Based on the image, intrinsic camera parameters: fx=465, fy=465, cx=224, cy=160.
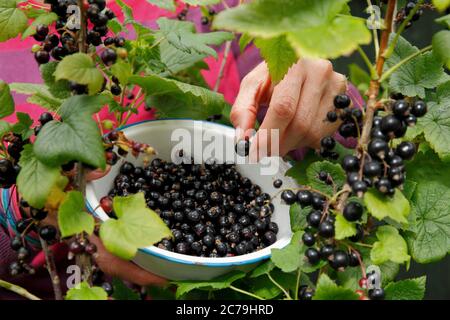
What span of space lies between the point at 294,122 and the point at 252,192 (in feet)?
0.49

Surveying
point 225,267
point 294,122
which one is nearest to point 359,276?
point 225,267

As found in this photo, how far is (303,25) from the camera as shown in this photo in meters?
Result: 0.39

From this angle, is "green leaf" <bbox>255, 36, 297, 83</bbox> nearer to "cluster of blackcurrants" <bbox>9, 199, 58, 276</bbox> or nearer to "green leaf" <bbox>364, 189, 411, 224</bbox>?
"green leaf" <bbox>364, 189, 411, 224</bbox>

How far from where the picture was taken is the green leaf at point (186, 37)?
26.7 inches

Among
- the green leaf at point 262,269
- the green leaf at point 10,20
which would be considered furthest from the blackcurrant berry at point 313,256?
the green leaf at point 10,20

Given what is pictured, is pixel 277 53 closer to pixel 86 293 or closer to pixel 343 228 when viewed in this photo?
pixel 343 228

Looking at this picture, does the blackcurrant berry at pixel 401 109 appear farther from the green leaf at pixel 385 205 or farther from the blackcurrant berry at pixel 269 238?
the blackcurrant berry at pixel 269 238

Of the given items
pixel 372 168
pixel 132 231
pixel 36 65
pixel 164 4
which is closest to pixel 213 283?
pixel 132 231

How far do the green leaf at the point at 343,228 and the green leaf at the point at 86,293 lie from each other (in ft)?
0.81

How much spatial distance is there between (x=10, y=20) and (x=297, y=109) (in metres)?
0.43

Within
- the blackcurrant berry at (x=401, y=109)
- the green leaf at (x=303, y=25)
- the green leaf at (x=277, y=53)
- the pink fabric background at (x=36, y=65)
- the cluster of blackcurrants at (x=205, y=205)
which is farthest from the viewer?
the pink fabric background at (x=36, y=65)

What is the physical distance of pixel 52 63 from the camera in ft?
1.82

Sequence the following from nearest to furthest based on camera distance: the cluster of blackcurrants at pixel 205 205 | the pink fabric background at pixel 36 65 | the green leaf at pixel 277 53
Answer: the green leaf at pixel 277 53, the cluster of blackcurrants at pixel 205 205, the pink fabric background at pixel 36 65
